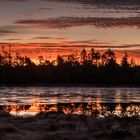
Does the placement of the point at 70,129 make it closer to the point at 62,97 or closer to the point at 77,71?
the point at 62,97

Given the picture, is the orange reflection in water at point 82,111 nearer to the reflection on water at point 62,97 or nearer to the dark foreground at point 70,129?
the dark foreground at point 70,129

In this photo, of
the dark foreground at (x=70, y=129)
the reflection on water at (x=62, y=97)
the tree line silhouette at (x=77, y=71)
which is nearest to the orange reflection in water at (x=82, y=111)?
the dark foreground at (x=70, y=129)

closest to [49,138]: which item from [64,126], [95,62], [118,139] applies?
[118,139]

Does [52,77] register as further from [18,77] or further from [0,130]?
[0,130]

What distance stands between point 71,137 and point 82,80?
4928 inches

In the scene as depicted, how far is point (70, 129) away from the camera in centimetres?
2186

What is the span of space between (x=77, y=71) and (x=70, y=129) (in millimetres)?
131557

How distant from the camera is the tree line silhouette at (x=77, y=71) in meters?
142

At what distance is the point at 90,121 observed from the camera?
Result: 23.9 m

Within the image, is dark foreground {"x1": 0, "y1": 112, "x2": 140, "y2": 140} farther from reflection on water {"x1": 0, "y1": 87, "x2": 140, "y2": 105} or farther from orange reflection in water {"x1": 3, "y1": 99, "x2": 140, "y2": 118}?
reflection on water {"x1": 0, "y1": 87, "x2": 140, "y2": 105}

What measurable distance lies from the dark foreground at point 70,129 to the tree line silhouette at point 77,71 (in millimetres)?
106964

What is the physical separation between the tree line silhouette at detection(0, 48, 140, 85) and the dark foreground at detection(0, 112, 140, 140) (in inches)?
4211

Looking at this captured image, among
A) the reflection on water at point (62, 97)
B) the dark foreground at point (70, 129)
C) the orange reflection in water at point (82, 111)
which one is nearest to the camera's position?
the dark foreground at point (70, 129)

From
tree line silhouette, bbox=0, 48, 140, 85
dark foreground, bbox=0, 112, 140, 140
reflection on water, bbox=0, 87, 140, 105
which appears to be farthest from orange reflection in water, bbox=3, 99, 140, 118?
tree line silhouette, bbox=0, 48, 140, 85
